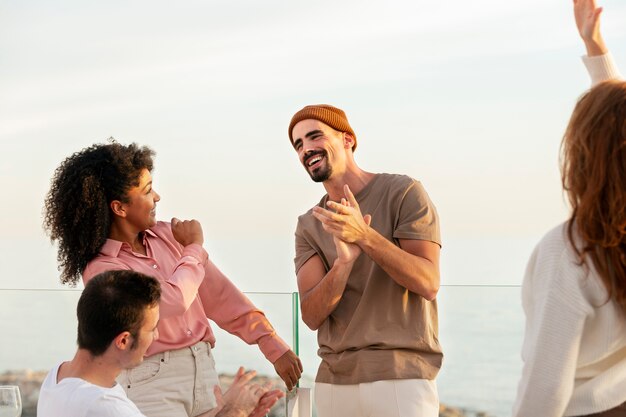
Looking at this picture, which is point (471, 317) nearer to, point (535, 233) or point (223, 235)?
point (223, 235)

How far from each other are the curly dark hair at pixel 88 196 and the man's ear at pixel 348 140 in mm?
649

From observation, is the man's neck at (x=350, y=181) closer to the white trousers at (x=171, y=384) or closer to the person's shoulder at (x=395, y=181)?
the person's shoulder at (x=395, y=181)

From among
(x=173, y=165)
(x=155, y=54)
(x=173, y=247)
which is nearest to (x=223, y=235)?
(x=173, y=165)

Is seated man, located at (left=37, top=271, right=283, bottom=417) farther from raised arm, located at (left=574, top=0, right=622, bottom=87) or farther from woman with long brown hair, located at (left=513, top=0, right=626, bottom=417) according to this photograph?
raised arm, located at (left=574, top=0, right=622, bottom=87)

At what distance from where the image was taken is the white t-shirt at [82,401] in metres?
2.55

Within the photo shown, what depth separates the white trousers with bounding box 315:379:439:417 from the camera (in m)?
3.37

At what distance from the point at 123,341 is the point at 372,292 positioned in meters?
1.00

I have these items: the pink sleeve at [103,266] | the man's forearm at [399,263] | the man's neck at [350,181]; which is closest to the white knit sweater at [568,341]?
the man's forearm at [399,263]

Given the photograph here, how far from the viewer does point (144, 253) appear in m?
3.53

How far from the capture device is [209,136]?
13883 mm

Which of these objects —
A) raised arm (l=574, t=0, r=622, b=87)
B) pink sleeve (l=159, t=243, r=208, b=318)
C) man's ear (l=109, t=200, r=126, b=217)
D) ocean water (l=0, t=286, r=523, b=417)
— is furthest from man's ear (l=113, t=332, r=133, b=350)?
ocean water (l=0, t=286, r=523, b=417)

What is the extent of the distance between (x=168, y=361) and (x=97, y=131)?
10.7 meters

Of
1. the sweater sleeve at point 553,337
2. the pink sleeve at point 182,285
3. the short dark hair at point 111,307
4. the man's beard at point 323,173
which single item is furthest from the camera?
the man's beard at point 323,173

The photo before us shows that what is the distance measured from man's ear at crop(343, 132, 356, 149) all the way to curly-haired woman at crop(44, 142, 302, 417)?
1.89 feet
